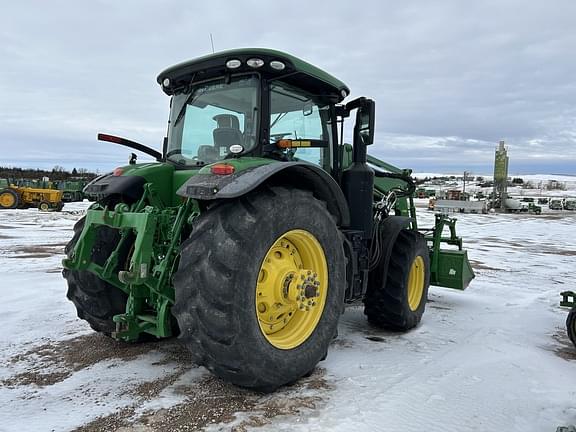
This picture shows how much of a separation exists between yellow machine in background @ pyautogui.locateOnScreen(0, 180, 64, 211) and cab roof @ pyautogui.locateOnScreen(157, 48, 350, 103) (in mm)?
23596

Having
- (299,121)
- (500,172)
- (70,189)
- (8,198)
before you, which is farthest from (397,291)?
(500,172)

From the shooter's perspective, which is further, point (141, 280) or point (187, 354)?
point (187, 354)

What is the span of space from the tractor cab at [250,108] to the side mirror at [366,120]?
0.25 metres

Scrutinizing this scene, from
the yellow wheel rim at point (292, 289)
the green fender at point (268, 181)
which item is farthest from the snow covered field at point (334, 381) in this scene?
the green fender at point (268, 181)

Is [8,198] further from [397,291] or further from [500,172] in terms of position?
[500,172]

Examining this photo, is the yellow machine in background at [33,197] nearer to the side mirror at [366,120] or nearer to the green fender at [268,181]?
the side mirror at [366,120]

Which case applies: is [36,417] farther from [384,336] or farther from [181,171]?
→ [384,336]

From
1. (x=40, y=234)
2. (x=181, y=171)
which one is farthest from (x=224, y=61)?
(x=40, y=234)

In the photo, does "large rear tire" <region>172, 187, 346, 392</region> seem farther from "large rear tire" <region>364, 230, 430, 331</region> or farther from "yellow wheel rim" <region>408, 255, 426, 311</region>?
"yellow wheel rim" <region>408, 255, 426, 311</region>

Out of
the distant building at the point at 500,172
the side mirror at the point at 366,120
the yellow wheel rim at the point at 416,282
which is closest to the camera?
the side mirror at the point at 366,120

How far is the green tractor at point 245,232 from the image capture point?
116 inches

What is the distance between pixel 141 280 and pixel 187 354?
1087mm

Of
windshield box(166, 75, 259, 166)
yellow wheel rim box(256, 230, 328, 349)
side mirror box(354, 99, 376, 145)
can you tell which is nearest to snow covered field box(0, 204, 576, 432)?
yellow wheel rim box(256, 230, 328, 349)

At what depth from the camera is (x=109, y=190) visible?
3.91 meters
